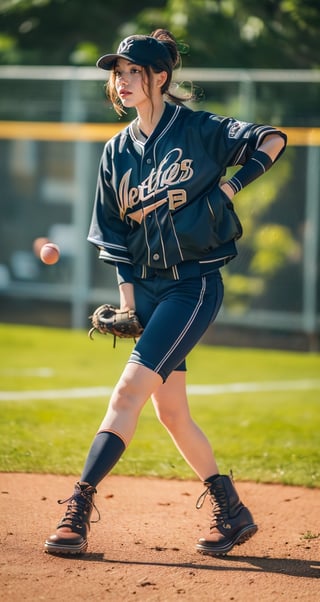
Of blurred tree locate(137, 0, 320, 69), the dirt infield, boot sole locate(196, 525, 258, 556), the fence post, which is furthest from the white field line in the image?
blurred tree locate(137, 0, 320, 69)

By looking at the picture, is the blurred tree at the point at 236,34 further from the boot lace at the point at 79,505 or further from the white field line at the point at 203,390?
the boot lace at the point at 79,505

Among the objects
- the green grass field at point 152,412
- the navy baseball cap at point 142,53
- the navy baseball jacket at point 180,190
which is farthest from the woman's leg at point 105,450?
the green grass field at point 152,412

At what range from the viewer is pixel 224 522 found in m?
4.12

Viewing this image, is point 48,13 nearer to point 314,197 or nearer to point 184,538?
point 314,197

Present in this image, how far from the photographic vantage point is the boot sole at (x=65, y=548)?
381 cm

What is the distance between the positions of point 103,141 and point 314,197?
8.67ft

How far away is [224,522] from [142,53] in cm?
187

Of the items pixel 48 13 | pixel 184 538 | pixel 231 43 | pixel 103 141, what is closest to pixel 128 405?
pixel 184 538

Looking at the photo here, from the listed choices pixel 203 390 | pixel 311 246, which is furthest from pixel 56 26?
pixel 203 390

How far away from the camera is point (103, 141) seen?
40.5 feet

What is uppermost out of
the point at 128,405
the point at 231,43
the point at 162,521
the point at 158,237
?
the point at 231,43

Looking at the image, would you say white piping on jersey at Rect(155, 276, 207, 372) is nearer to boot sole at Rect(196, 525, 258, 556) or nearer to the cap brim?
boot sole at Rect(196, 525, 258, 556)

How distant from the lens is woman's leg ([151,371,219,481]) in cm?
412

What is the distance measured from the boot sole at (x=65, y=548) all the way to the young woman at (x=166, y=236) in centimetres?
6
